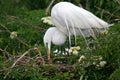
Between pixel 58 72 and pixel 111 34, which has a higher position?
pixel 111 34

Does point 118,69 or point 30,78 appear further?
point 30,78

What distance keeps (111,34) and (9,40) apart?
2.38 metres

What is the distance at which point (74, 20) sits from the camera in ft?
23.7

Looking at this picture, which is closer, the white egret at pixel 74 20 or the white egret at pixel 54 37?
the white egret at pixel 74 20

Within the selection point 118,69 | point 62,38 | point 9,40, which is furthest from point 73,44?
point 118,69

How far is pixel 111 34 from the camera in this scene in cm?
657

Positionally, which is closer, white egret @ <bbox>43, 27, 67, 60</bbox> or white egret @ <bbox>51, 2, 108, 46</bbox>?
white egret @ <bbox>51, 2, 108, 46</bbox>

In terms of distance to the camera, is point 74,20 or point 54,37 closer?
point 74,20

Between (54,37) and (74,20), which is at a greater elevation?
(74,20)

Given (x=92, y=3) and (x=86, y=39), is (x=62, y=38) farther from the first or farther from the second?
(x=92, y=3)

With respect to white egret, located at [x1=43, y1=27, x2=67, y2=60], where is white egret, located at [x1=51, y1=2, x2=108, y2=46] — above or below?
above

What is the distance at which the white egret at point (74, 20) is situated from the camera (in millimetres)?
7211

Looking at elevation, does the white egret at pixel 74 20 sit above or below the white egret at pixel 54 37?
above

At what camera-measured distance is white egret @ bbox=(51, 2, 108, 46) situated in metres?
7.21
